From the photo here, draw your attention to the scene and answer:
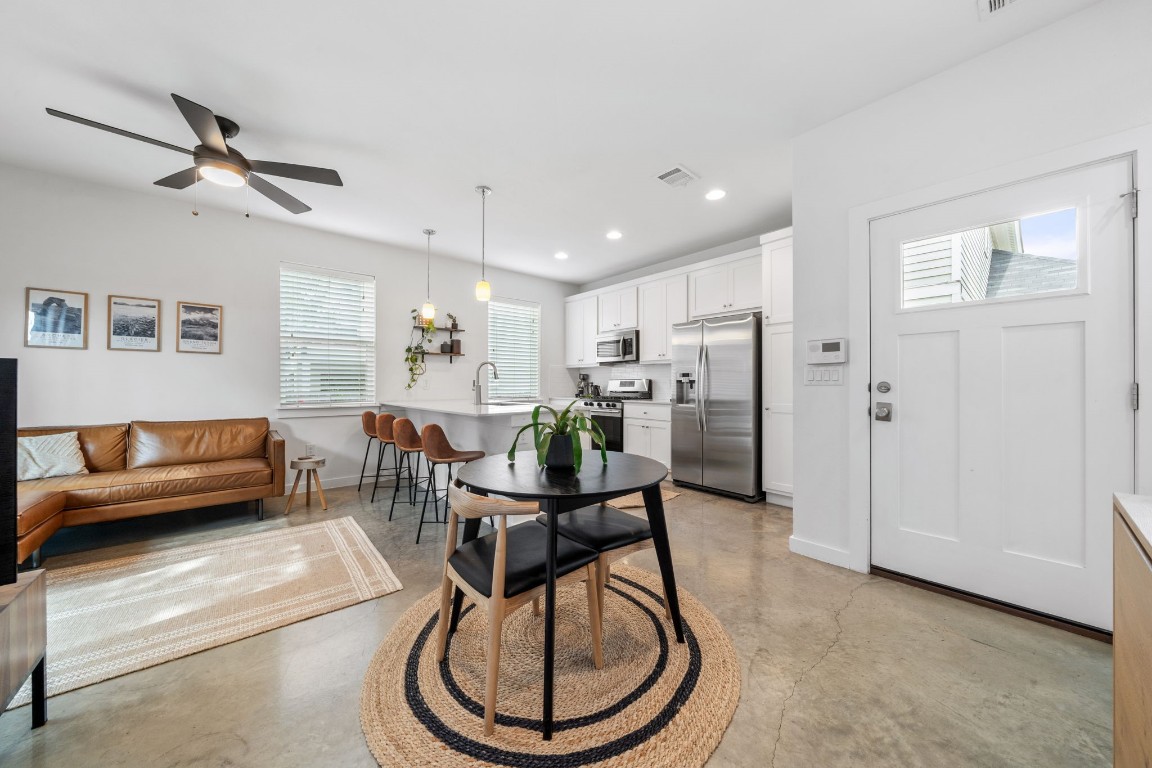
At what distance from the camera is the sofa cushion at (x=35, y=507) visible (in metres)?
2.29

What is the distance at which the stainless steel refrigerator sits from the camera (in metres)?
3.99

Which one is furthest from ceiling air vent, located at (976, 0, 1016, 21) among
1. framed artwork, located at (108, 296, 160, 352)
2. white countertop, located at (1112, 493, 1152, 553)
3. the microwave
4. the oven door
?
framed artwork, located at (108, 296, 160, 352)

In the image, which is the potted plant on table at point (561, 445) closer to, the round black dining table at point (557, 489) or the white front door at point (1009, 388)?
the round black dining table at point (557, 489)

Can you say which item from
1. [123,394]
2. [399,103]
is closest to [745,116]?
[399,103]

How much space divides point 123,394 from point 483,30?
165 inches

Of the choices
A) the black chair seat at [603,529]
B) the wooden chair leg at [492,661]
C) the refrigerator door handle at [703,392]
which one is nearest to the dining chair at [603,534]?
the black chair seat at [603,529]

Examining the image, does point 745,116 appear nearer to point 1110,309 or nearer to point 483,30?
point 483,30

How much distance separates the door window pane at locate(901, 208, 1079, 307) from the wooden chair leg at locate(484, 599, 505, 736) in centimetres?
261

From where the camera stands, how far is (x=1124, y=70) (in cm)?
178

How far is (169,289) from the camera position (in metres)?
3.76

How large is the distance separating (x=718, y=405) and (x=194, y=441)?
4797mm

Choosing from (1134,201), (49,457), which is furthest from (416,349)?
(1134,201)

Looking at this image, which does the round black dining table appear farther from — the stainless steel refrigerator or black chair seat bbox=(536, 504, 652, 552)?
→ the stainless steel refrigerator

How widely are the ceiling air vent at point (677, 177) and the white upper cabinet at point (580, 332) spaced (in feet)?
9.17
